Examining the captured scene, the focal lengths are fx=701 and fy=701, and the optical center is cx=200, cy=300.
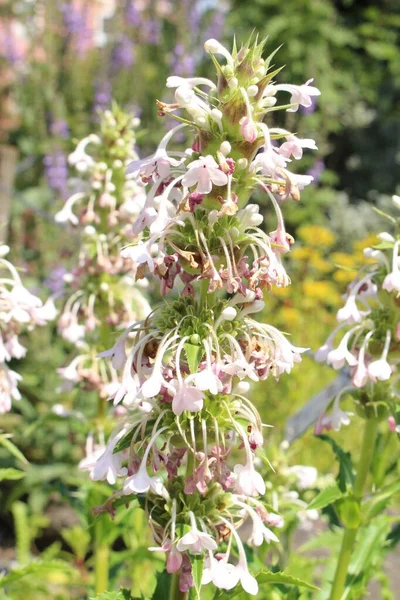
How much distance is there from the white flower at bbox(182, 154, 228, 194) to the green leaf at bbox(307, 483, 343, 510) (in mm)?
985

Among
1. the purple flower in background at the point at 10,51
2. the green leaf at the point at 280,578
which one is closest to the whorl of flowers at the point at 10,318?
the green leaf at the point at 280,578

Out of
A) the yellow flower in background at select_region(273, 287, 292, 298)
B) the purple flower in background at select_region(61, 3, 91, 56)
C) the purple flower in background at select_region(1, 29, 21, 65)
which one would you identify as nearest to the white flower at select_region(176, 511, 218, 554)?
the yellow flower in background at select_region(273, 287, 292, 298)

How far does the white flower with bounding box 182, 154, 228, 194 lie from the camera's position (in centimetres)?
126

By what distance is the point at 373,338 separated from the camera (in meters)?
1.98

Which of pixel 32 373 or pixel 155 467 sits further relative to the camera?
pixel 32 373

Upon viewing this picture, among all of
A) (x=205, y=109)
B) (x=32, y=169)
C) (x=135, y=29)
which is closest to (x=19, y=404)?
(x=32, y=169)

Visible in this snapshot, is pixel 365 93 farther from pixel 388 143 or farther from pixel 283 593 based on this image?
pixel 283 593

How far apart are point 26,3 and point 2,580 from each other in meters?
7.03

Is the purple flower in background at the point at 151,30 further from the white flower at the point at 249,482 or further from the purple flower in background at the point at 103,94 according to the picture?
the white flower at the point at 249,482

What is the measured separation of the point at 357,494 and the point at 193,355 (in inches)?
39.4

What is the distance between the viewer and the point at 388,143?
36.2 ft

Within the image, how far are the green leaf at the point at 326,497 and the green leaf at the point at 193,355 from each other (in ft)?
2.33

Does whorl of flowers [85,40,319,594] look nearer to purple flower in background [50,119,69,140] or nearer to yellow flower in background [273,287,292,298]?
purple flower in background [50,119,69,140]

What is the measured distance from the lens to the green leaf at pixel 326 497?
187cm
